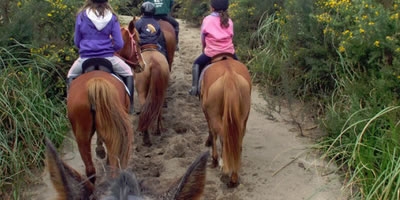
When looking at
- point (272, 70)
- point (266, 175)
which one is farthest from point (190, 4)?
point (266, 175)

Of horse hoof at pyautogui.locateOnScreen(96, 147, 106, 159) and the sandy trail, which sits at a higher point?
horse hoof at pyautogui.locateOnScreen(96, 147, 106, 159)

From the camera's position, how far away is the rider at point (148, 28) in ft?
25.5

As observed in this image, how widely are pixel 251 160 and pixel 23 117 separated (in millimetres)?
2924

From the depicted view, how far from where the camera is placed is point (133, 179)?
5.95ft

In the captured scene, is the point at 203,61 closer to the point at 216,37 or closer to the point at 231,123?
the point at 216,37

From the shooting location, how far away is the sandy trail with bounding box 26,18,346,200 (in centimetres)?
592

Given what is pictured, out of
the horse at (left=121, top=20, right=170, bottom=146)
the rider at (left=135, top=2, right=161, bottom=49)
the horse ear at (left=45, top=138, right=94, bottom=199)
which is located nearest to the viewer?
the horse ear at (left=45, top=138, right=94, bottom=199)

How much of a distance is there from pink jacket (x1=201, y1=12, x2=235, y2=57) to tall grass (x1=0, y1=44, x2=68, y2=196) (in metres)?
2.20

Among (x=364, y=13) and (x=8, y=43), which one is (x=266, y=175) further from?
(x=8, y=43)

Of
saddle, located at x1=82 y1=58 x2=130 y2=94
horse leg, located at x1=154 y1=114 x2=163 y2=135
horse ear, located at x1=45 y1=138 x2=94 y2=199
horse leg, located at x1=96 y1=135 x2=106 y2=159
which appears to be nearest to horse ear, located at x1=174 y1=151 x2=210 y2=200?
horse ear, located at x1=45 y1=138 x2=94 y2=199

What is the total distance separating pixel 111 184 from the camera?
5.94 feet

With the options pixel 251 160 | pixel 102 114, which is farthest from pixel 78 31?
pixel 251 160

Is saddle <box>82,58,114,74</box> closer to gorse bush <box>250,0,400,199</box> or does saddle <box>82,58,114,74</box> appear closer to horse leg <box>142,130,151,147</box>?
horse leg <box>142,130,151,147</box>


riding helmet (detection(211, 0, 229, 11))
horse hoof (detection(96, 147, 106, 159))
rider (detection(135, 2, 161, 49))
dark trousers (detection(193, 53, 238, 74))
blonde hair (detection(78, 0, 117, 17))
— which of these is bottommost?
horse hoof (detection(96, 147, 106, 159))
